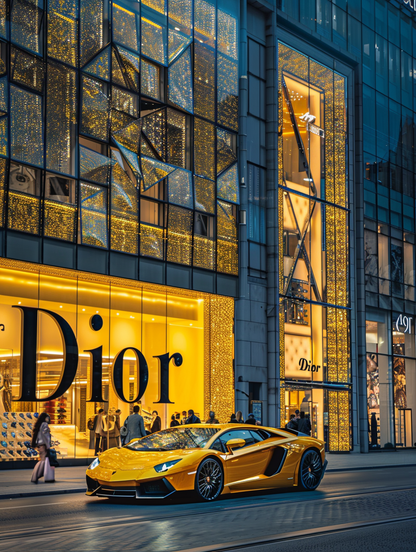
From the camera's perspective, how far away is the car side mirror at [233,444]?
14.1m

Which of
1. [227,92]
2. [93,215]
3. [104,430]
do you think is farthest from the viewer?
[227,92]

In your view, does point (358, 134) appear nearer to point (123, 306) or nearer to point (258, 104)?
point (258, 104)

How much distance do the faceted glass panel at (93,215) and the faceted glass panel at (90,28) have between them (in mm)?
4233

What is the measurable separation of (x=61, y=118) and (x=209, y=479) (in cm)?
1544

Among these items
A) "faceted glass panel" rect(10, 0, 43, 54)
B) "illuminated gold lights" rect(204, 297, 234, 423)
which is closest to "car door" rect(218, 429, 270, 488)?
"faceted glass panel" rect(10, 0, 43, 54)

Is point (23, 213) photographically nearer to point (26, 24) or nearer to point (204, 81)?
point (26, 24)

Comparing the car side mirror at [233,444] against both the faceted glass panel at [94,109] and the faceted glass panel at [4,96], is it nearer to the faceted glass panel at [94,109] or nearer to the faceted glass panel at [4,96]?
the faceted glass panel at [4,96]

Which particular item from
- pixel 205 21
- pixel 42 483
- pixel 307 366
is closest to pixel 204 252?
pixel 307 366

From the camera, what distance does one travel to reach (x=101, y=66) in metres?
27.1

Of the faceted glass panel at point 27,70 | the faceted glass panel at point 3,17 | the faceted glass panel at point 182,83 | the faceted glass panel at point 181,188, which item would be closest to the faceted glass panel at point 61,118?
the faceted glass panel at point 27,70

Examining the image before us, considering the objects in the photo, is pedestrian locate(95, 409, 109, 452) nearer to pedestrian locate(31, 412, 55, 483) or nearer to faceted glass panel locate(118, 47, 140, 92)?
pedestrian locate(31, 412, 55, 483)

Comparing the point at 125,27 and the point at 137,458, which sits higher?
the point at 125,27

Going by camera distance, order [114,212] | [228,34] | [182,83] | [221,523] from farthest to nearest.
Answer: [228,34] → [182,83] → [114,212] → [221,523]

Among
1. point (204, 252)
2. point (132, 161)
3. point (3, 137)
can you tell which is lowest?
point (204, 252)
